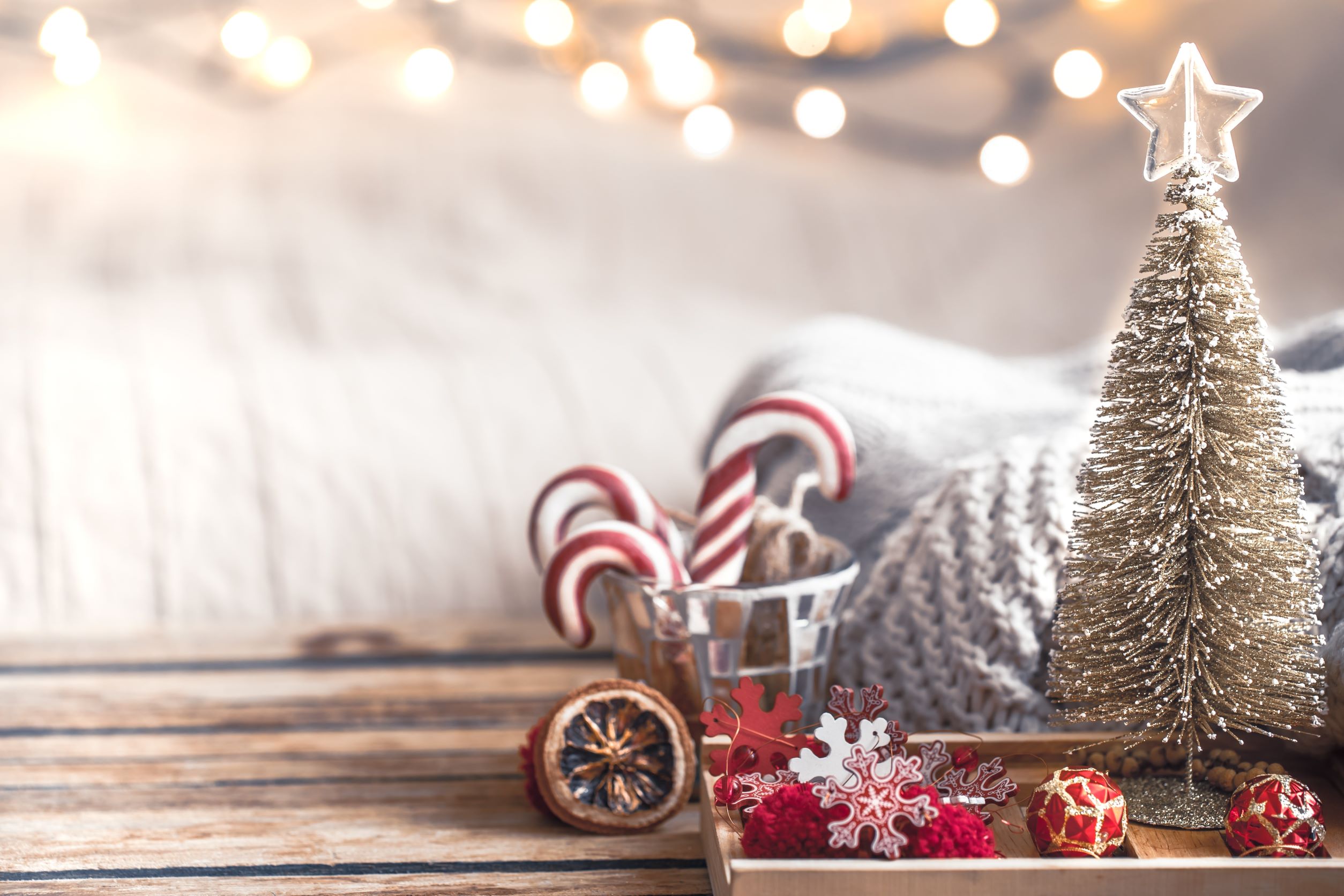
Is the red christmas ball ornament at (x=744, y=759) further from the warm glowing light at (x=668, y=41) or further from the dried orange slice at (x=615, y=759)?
the warm glowing light at (x=668, y=41)

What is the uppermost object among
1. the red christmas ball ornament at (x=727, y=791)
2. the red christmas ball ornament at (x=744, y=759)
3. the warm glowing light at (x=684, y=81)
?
the warm glowing light at (x=684, y=81)

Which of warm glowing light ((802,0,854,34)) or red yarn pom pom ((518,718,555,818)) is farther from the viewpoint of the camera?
warm glowing light ((802,0,854,34))

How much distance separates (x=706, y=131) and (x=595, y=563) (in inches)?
43.6

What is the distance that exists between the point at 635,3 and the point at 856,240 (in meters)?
0.48

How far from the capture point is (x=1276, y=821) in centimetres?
57

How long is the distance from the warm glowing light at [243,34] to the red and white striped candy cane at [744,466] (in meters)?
1.10

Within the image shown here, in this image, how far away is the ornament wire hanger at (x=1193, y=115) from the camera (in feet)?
2.00

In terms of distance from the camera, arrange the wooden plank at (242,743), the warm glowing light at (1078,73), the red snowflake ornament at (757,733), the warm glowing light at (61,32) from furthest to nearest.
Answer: the warm glowing light at (1078,73) < the warm glowing light at (61,32) < the wooden plank at (242,743) < the red snowflake ornament at (757,733)

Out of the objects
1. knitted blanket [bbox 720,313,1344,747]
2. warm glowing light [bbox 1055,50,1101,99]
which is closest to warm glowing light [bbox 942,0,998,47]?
warm glowing light [bbox 1055,50,1101,99]

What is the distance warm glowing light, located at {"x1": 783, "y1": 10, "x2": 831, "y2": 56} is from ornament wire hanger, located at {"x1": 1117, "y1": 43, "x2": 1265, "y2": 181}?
3.91ft

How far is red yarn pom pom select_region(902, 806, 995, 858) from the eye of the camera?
55cm

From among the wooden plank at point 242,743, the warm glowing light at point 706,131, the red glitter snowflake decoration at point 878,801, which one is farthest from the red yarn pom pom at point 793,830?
the warm glowing light at point 706,131

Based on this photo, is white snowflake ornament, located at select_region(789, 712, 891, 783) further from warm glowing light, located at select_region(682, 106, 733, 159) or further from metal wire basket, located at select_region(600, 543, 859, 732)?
warm glowing light, located at select_region(682, 106, 733, 159)

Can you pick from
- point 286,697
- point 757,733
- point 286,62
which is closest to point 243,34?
point 286,62
